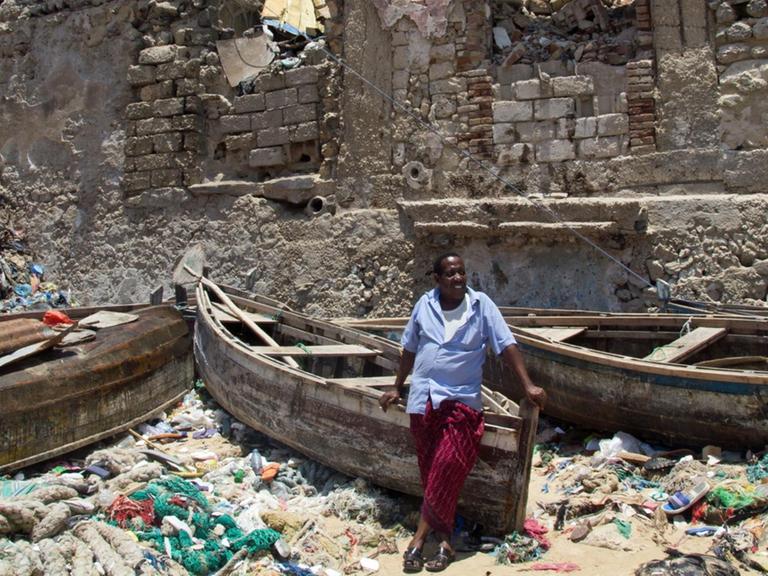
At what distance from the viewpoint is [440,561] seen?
4.49 meters

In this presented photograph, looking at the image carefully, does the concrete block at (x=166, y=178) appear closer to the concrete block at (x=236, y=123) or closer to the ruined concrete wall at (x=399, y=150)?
the ruined concrete wall at (x=399, y=150)

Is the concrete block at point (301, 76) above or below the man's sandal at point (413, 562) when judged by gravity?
above

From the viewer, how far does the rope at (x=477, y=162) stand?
803 cm

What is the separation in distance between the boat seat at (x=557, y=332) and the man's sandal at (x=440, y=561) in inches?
97.5

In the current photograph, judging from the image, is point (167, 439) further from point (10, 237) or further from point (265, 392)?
point (10, 237)

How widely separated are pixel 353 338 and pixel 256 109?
396 cm

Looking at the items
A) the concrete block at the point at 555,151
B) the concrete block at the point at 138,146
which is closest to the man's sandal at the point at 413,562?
the concrete block at the point at 555,151

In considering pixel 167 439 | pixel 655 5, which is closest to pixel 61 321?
pixel 167 439

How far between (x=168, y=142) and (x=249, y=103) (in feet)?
3.58

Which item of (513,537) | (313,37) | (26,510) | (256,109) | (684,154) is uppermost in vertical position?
(313,37)

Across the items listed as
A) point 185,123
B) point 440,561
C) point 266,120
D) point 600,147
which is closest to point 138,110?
point 185,123

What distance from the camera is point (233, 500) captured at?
17.6 ft

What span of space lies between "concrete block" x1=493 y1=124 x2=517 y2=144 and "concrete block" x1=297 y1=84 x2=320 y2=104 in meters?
1.99

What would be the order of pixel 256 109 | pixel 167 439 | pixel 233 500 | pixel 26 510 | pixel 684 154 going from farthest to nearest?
pixel 256 109
pixel 684 154
pixel 167 439
pixel 233 500
pixel 26 510
